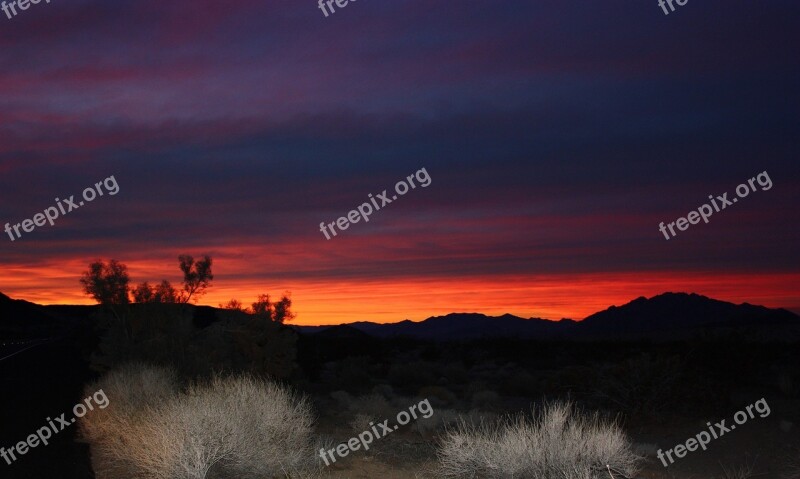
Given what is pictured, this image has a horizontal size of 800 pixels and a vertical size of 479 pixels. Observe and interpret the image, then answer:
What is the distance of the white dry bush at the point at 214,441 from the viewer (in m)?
10.7

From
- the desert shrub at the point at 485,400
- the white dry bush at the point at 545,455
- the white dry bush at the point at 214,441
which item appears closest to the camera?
the white dry bush at the point at 545,455

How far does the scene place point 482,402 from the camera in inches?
880

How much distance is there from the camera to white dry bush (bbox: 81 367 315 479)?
35.1ft

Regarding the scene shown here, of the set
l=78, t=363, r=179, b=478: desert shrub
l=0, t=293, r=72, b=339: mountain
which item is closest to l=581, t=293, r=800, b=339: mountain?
l=78, t=363, r=179, b=478: desert shrub

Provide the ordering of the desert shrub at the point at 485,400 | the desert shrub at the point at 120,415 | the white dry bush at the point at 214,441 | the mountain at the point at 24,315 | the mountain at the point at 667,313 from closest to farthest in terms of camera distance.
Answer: the white dry bush at the point at 214,441
the desert shrub at the point at 120,415
the desert shrub at the point at 485,400
the mountain at the point at 667,313
the mountain at the point at 24,315

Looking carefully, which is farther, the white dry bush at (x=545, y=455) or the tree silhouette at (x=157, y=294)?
the tree silhouette at (x=157, y=294)

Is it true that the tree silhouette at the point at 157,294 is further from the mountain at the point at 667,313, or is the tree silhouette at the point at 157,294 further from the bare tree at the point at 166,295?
the mountain at the point at 667,313

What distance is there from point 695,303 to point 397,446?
10434cm

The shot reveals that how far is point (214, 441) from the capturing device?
36.2 ft

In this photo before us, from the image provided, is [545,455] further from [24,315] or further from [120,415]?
[24,315]

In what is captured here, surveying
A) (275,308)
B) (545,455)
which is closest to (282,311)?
(275,308)

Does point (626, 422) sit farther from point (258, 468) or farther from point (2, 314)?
point (2, 314)

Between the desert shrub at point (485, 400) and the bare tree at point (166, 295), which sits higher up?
the bare tree at point (166, 295)

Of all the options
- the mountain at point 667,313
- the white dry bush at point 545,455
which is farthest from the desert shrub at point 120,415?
the mountain at point 667,313
